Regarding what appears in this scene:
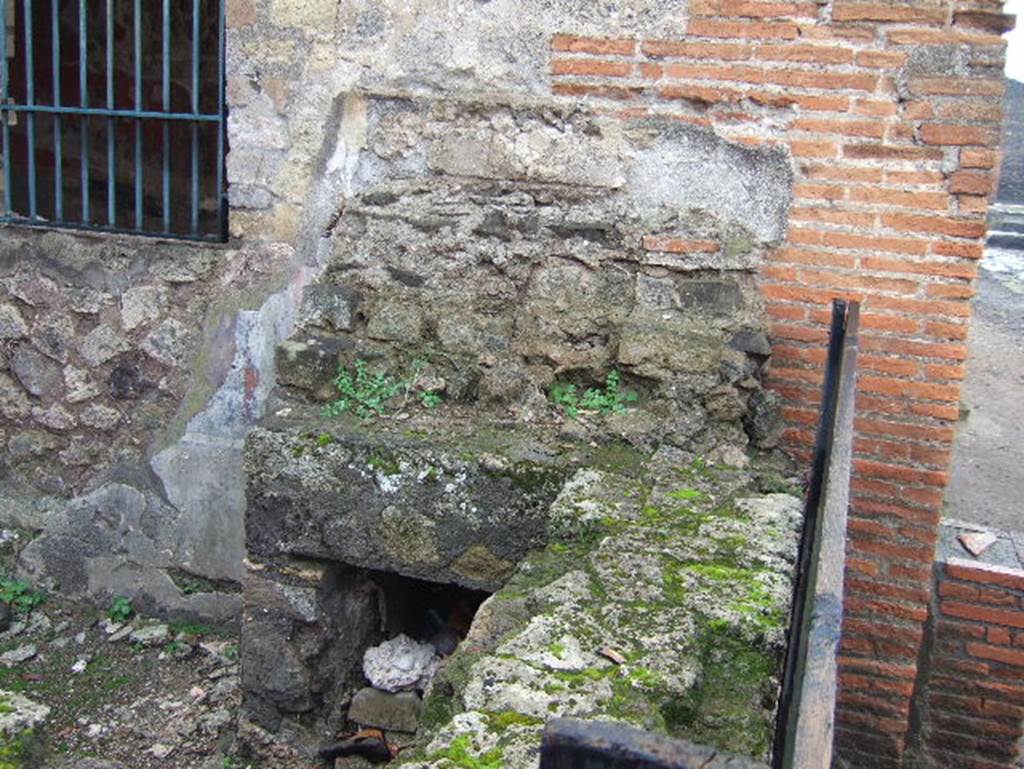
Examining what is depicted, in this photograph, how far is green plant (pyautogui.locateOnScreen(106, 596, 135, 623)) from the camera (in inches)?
164

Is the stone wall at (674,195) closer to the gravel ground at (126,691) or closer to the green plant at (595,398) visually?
the green plant at (595,398)

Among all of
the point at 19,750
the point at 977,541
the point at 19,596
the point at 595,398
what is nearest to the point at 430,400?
the point at 595,398

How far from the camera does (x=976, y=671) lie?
377cm

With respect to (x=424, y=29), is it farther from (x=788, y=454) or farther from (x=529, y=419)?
(x=788, y=454)

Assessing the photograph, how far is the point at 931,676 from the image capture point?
3.82 metres

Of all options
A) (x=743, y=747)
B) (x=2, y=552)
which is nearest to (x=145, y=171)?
(x=2, y=552)

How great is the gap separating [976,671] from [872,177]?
1901 mm

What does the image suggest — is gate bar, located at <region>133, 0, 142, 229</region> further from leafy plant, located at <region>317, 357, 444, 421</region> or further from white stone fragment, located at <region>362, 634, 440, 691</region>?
white stone fragment, located at <region>362, 634, 440, 691</region>

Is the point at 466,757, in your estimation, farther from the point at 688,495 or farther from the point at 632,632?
the point at 688,495

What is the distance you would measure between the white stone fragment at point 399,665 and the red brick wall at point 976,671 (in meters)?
1.89

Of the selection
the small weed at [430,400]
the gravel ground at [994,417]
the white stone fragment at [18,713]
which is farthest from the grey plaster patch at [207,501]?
the gravel ground at [994,417]

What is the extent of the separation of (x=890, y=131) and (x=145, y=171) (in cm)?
418

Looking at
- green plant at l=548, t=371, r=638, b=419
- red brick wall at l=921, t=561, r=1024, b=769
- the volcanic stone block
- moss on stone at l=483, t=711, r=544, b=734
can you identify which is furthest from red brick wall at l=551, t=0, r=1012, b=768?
moss on stone at l=483, t=711, r=544, b=734

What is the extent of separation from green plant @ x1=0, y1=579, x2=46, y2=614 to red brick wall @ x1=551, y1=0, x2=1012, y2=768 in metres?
2.92
